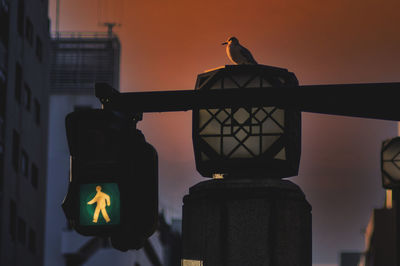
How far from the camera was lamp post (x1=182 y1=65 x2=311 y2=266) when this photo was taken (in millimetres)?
8312

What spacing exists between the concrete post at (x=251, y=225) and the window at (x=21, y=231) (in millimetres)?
39560

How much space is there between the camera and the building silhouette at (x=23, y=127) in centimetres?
4309

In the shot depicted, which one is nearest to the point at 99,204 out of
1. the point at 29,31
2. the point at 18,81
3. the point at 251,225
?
the point at 251,225

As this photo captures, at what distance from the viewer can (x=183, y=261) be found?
28.4 feet

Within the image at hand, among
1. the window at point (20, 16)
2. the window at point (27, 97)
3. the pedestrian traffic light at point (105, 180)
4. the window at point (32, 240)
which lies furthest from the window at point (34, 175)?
the pedestrian traffic light at point (105, 180)

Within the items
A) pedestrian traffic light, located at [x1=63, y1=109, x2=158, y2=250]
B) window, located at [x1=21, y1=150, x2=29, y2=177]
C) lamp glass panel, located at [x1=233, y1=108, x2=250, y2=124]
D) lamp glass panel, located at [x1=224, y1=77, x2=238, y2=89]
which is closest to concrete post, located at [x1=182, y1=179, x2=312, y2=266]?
lamp glass panel, located at [x1=233, y1=108, x2=250, y2=124]

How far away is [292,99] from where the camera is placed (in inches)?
183

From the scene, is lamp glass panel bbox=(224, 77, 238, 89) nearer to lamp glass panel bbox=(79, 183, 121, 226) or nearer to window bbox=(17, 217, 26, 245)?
lamp glass panel bbox=(79, 183, 121, 226)

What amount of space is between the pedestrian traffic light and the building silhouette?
38.8 metres

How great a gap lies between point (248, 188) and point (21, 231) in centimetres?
4074

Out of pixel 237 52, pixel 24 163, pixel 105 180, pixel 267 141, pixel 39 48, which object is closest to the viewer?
pixel 105 180

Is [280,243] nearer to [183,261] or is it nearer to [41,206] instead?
[183,261]

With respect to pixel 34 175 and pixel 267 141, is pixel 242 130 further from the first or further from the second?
pixel 34 175

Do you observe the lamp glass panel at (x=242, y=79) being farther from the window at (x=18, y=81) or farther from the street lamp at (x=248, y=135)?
the window at (x=18, y=81)
